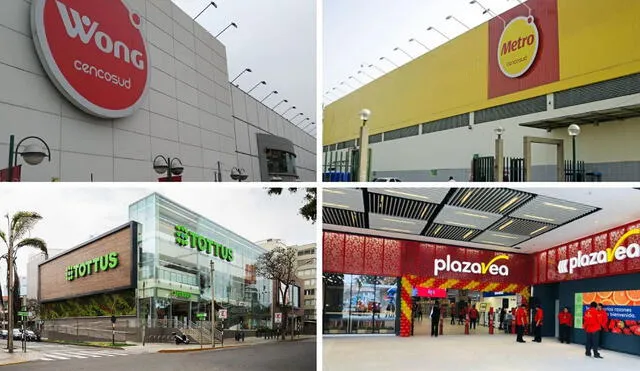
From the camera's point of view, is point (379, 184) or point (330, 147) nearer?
point (379, 184)

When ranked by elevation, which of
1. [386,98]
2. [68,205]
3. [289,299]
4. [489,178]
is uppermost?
[386,98]

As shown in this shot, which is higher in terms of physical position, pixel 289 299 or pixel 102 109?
pixel 102 109

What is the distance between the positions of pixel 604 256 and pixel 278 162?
16274 millimetres

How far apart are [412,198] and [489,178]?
4.44 meters

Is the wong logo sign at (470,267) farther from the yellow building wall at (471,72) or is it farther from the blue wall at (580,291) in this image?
the yellow building wall at (471,72)

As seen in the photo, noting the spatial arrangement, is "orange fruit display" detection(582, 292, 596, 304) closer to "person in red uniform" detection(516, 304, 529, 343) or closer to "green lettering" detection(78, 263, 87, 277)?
"person in red uniform" detection(516, 304, 529, 343)

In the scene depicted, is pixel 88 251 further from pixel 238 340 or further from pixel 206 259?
pixel 238 340

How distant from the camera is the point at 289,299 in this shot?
14.6ft

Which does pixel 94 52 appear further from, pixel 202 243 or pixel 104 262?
pixel 202 243

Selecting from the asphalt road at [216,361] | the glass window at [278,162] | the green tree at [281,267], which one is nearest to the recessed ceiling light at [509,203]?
the green tree at [281,267]

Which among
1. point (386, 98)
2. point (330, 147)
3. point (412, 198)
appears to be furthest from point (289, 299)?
point (330, 147)

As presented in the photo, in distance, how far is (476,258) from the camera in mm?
10102

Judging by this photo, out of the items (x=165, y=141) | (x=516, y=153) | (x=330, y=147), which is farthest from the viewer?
(x=330, y=147)

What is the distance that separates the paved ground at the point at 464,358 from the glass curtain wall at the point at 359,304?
134cm
